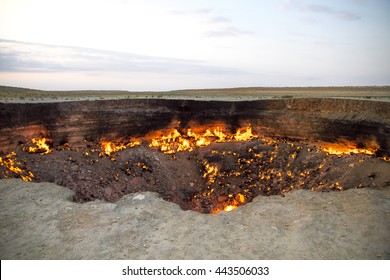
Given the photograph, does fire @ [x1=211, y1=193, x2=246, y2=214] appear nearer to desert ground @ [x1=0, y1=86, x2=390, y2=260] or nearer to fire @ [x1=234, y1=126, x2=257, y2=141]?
fire @ [x1=234, y1=126, x2=257, y2=141]

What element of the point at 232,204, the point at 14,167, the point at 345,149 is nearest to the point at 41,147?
the point at 14,167

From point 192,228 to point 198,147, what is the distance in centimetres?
1442

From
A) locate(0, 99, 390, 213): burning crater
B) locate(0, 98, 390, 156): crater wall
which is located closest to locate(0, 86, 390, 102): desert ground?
locate(0, 98, 390, 156): crater wall

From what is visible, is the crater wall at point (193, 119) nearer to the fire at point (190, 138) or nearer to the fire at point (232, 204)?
the fire at point (190, 138)

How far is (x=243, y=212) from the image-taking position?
748cm

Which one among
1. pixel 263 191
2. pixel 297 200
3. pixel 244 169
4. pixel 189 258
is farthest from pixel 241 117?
pixel 189 258

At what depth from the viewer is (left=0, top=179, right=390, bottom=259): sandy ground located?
5531 millimetres

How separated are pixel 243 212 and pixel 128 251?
3.34 meters

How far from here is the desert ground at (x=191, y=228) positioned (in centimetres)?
553

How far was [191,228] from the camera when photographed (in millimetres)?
6512

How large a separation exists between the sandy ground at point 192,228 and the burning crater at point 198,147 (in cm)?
402

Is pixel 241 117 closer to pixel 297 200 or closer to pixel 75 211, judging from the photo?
pixel 297 200

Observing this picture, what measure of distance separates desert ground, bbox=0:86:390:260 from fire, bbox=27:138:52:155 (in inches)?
257

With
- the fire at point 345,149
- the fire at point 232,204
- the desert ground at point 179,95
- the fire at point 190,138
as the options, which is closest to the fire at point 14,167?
the desert ground at point 179,95
